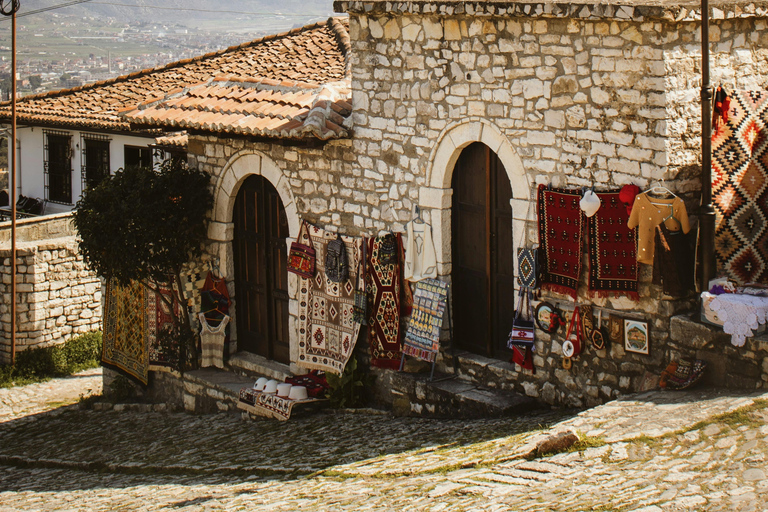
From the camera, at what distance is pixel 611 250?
26.8 ft

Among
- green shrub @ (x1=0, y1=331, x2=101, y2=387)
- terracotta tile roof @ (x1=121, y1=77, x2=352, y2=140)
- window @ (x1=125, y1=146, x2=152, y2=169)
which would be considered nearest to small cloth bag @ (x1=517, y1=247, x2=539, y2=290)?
terracotta tile roof @ (x1=121, y1=77, x2=352, y2=140)

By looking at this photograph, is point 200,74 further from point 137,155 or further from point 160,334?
point 160,334

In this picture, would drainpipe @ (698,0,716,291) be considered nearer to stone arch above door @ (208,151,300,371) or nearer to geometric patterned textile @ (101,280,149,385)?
stone arch above door @ (208,151,300,371)

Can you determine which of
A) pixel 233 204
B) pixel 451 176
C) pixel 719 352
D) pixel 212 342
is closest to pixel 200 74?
pixel 233 204

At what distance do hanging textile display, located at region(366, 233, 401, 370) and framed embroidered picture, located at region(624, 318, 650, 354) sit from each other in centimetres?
269

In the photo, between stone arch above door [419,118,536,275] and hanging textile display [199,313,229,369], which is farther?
hanging textile display [199,313,229,369]

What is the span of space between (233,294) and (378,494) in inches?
222

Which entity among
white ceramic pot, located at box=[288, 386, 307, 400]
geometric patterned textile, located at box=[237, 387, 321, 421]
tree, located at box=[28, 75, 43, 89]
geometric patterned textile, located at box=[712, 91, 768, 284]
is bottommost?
geometric patterned textile, located at box=[237, 387, 321, 421]

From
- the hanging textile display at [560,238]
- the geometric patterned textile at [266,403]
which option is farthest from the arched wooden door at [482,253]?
the geometric patterned textile at [266,403]

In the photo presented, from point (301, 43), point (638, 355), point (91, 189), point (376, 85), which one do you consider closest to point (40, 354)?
point (91, 189)

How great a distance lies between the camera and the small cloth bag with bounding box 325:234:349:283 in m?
10.5

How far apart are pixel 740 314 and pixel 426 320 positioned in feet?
10.9

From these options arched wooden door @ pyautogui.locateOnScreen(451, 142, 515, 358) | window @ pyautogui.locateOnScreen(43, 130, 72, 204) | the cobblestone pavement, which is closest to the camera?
the cobblestone pavement

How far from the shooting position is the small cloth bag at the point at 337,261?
10492 millimetres
